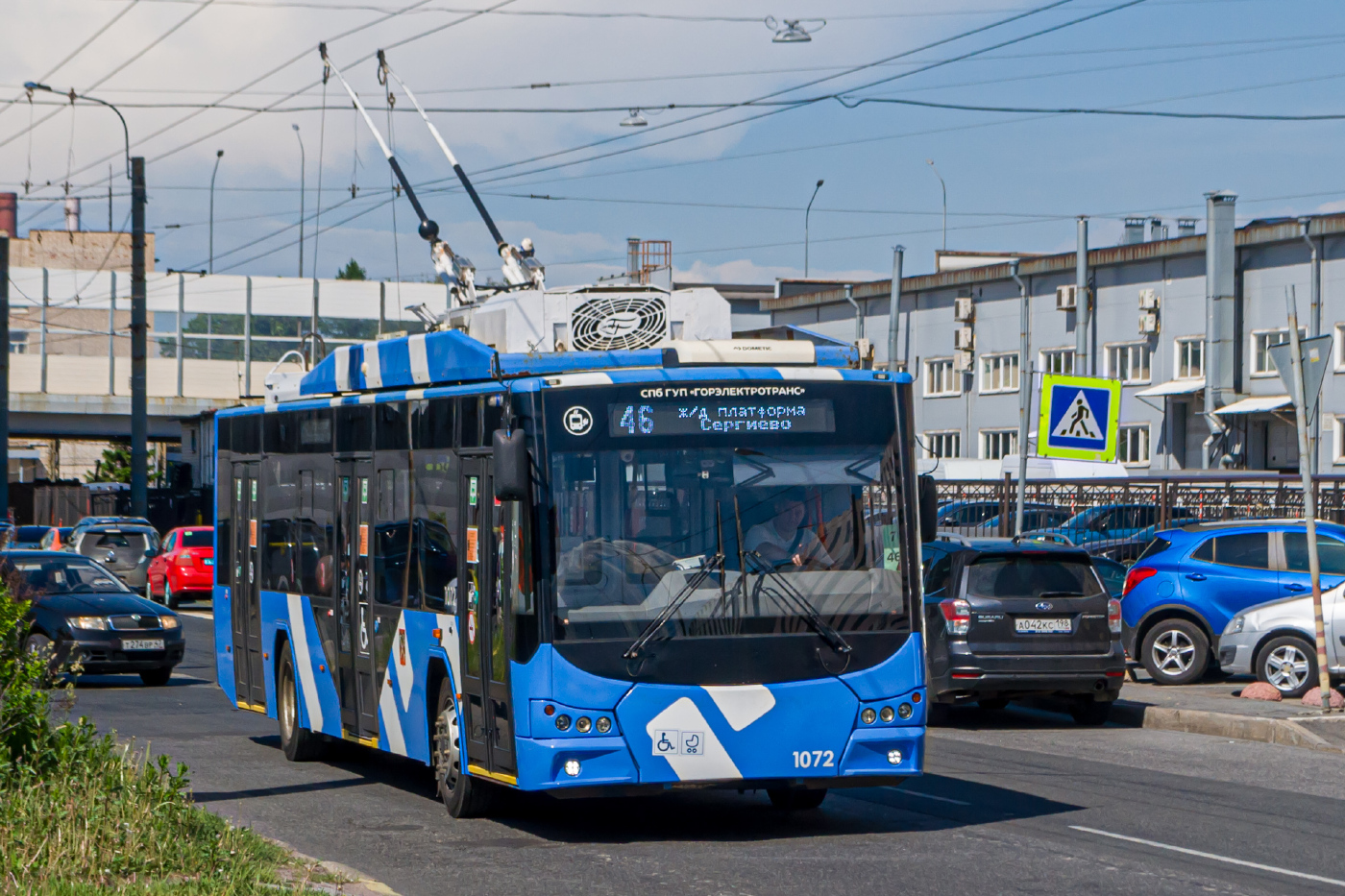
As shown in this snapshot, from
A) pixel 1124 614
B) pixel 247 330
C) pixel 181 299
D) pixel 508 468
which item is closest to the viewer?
pixel 508 468

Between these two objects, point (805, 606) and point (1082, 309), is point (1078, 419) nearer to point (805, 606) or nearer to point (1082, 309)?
point (805, 606)

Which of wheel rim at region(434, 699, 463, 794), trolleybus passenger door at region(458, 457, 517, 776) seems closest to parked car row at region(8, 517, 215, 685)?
wheel rim at region(434, 699, 463, 794)

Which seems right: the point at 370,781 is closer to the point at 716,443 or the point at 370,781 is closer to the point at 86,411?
the point at 716,443

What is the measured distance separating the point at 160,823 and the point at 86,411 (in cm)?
6090

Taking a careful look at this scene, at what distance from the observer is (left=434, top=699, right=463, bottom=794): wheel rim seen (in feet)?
33.6

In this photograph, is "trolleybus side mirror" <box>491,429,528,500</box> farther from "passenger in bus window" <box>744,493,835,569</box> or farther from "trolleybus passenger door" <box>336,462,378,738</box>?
"trolleybus passenger door" <box>336,462,378,738</box>

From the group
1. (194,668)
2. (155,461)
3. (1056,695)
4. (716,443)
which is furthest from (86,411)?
(716,443)

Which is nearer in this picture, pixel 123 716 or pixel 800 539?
pixel 800 539

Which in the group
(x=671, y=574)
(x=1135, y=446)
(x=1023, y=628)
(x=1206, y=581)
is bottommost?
(x=1023, y=628)

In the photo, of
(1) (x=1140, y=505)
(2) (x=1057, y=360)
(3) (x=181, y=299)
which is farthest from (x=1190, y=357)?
(3) (x=181, y=299)

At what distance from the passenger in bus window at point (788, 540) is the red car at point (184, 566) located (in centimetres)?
2772

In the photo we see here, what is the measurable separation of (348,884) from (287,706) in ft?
19.4

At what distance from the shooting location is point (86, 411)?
65.2m

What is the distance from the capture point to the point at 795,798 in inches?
421
